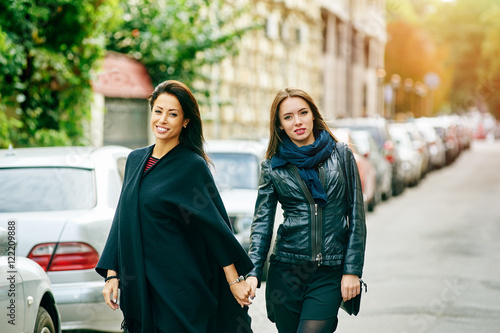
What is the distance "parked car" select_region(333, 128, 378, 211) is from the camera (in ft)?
50.8

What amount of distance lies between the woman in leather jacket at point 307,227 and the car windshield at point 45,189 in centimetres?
212

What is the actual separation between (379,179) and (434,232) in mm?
4845

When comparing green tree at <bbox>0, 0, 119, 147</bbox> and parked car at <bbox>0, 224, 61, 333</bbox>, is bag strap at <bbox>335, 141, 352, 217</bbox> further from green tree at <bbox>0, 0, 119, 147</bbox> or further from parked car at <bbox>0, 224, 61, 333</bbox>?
green tree at <bbox>0, 0, 119, 147</bbox>

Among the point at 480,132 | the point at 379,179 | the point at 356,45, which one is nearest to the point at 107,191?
the point at 379,179

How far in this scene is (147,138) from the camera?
23.7m

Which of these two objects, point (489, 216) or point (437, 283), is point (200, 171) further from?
point (489, 216)

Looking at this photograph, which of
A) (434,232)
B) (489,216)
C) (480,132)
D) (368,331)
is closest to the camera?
(368,331)

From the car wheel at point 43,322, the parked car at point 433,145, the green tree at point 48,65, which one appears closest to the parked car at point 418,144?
the parked car at point 433,145

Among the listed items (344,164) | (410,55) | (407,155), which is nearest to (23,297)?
(344,164)

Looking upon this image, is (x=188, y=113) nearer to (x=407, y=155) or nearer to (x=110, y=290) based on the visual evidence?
(x=110, y=290)

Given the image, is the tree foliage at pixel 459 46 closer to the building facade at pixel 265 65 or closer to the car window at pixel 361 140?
the building facade at pixel 265 65

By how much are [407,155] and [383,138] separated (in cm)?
368

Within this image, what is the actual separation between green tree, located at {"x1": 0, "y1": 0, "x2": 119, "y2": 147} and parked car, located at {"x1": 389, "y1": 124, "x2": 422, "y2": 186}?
1090 centimetres

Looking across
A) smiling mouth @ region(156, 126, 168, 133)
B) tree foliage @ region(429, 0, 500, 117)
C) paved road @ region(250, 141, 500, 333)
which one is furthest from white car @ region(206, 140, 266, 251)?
tree foliage @ region(429, 0, 500, 117)
